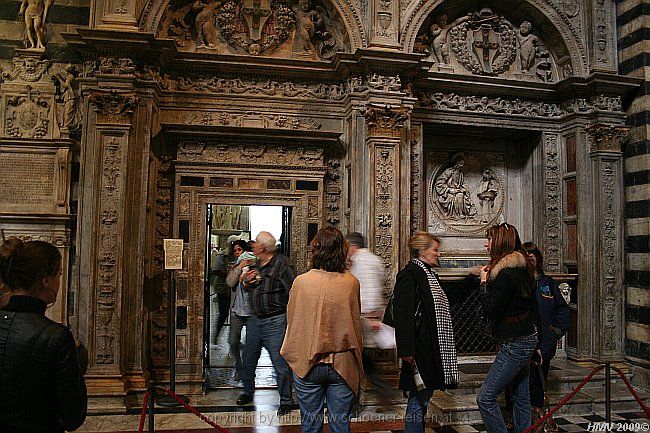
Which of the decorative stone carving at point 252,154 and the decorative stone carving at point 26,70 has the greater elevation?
the decorative stone carving at point 26,70

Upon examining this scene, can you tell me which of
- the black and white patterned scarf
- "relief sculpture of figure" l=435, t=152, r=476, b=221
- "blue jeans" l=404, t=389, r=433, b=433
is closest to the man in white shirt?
"blue jeans" l=404, t=389, r=433, b=433

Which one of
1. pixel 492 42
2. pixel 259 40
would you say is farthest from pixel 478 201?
pixel 259 40

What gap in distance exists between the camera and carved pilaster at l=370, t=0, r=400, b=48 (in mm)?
6316

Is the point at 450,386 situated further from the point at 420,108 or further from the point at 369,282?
the point at 420,108

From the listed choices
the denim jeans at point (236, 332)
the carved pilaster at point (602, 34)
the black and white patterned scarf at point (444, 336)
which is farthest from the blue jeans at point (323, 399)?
the carved pilaster at point (602, 34)

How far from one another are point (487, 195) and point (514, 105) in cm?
130

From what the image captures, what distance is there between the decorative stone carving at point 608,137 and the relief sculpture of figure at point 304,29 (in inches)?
152

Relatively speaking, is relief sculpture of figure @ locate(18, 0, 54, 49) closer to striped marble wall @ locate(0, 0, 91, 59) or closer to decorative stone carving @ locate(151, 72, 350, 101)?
striped marble wall @ locate(0, 0, 91, 59)

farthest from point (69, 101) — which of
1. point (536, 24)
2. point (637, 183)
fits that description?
point (637, 183)

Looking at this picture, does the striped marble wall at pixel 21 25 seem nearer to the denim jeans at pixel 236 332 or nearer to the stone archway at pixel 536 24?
the denim jeans at pixel 236 332

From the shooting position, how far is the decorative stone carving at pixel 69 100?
6078mm

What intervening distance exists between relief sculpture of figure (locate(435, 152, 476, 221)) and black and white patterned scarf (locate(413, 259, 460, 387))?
4055 mm

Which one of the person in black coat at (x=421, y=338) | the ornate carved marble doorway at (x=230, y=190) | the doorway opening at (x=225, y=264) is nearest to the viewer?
the person in black coat at (x=421, y=338)

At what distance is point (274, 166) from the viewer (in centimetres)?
646
